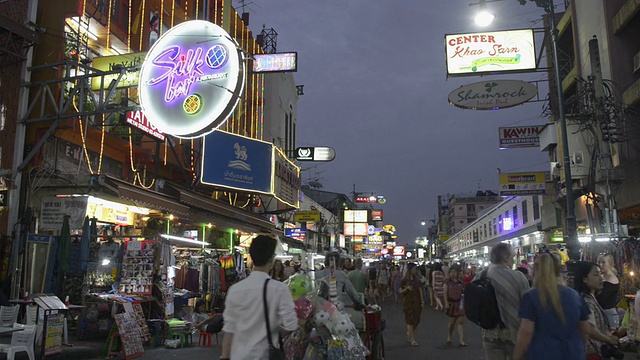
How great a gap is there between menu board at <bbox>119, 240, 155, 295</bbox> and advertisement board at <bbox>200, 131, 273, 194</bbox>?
615cm

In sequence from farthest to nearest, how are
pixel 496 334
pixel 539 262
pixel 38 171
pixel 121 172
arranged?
pixel 121 172 < pixel 38 171 < pixel 496 334 < pixel 539 262

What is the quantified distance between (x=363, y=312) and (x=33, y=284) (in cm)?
812

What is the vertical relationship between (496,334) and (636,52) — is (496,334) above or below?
below

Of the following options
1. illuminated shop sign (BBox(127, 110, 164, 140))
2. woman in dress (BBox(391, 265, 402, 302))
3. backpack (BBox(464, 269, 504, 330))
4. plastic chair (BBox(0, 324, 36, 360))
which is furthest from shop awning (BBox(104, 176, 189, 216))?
woman in dress (BBox(391, 265, 402, 302))

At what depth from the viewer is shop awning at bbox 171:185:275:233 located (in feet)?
51.0

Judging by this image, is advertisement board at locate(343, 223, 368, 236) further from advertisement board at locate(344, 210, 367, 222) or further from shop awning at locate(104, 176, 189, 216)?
shop awning at locate(104, 176, 189, 216)

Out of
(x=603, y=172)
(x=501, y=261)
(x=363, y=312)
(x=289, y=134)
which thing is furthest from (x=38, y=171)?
(x=289, y=134)

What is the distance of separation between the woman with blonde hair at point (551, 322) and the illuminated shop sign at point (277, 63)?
17560 mm

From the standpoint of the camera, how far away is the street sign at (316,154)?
30.4m

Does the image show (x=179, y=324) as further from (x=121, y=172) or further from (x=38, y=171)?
(x=121, y=172)

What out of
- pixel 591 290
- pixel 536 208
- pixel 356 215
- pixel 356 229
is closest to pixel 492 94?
pixel 591 290

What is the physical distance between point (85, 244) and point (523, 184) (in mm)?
18911

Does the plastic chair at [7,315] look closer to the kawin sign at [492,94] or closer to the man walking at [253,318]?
the man walking at [253,318]

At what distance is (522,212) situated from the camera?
113ft
